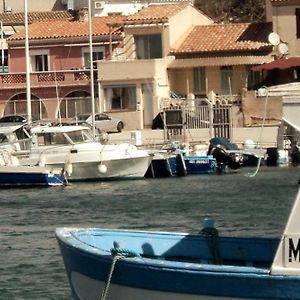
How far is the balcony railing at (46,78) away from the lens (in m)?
62.8

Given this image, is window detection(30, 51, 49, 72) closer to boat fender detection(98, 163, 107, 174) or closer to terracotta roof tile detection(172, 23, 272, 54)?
terracotta roof tile detection(172, 23, 272, 54)

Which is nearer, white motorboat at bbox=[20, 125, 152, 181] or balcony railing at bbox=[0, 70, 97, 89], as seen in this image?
white motorboat at bbox=[20, 125, 152, 181]

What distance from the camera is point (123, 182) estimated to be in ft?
141

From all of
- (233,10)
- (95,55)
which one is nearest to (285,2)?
(95,55)

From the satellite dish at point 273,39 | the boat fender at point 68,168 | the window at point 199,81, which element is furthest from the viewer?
the window at point 199,81

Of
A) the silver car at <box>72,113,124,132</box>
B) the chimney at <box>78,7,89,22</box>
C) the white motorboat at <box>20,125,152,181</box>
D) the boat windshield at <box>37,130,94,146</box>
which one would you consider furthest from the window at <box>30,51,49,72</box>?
the boat windshield at <box>37,130,94,146</box>

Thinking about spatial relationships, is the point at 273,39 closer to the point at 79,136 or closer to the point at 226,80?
the point at 226,80

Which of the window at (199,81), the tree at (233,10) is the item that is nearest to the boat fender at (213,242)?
the window at (199,81)

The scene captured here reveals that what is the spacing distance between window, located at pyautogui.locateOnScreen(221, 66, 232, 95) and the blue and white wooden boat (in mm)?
45577

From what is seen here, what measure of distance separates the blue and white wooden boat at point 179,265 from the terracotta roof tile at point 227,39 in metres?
45.3

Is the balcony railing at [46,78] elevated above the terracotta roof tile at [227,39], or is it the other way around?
the terracotta roof tile at [227,39]

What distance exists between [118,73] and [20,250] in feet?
120

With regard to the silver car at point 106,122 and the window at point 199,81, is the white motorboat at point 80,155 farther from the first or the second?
the window at point 199,81

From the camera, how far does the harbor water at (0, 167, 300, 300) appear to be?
22.4m
